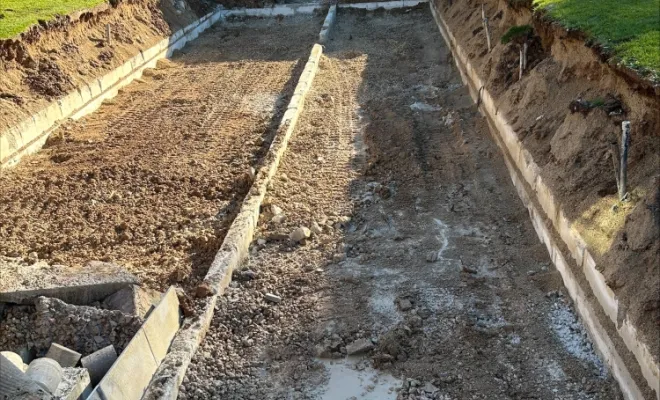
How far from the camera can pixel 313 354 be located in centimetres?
604

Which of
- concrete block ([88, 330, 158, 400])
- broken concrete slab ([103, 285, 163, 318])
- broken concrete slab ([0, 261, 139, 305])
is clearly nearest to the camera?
concrete block ([88, 330, 158, 400])

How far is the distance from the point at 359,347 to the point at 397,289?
1041mm

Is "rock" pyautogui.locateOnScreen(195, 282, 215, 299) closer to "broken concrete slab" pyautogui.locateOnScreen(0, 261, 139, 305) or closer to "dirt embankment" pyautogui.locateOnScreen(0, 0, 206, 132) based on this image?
"broken concrete slab" pyautogui.locateOnScreen(0, 261, 139, 305)

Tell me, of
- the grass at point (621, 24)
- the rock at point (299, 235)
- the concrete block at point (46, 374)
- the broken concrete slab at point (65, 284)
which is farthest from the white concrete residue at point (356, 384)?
the grass at point (621, 24)

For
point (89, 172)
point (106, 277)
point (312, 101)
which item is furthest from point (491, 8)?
A: point (106, 277)

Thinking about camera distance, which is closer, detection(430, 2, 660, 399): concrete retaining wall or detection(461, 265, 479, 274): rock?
detection(430, 2, 660, 399): concrete retaining wall

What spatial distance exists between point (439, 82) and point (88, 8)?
26.6ft

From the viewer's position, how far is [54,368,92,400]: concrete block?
499cm

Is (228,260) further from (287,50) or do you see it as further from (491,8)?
(287,50)

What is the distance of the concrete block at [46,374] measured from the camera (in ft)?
16.3

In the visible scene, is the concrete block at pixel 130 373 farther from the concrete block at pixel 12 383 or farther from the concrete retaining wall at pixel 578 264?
the concrete retaining wall at pixel 578 264

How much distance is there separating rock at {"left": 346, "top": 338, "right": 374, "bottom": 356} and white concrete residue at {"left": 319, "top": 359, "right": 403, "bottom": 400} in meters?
0.09

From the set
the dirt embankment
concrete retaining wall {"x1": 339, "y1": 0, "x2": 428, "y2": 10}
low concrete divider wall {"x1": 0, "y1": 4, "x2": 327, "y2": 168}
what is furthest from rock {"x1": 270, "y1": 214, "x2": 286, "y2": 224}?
concrete retaining wall {"x1": 339, "y1": 0, "x2": 428, "y2": 10}

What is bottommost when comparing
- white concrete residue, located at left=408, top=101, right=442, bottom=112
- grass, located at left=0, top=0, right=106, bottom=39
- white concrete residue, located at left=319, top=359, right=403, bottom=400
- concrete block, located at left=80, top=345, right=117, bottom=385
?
white concrete residue, located at left=408, top=101, right=442, bottom=112
